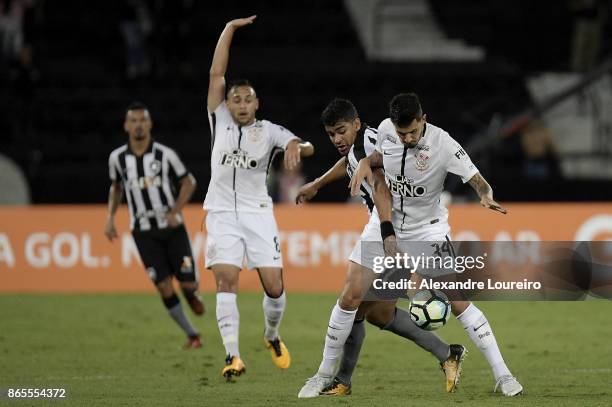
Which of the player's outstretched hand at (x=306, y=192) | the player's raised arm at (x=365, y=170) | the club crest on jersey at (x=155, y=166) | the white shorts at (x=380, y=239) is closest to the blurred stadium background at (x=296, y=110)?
the club crest on jersey at (x=155, y=166)

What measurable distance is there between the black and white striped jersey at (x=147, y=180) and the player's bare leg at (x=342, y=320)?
13.2ft

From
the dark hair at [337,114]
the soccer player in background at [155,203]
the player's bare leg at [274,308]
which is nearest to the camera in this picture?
the dark hair at [337,114]

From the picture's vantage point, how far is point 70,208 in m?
17.4

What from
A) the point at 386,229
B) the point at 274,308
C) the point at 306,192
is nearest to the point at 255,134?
the point at 306,192

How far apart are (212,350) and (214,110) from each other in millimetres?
2684

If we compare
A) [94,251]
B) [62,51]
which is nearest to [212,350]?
[94,251]

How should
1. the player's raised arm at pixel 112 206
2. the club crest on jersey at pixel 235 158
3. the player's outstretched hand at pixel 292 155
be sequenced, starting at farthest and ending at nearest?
the player's raised arm at pixel 112 206 < the club crest on jersey at pixel 235 158 < the player's outstretched hand at pixel 292 155

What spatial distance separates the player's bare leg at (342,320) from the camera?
857cm

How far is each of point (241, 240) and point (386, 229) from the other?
6.98ft

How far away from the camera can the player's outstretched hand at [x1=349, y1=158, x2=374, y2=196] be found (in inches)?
323

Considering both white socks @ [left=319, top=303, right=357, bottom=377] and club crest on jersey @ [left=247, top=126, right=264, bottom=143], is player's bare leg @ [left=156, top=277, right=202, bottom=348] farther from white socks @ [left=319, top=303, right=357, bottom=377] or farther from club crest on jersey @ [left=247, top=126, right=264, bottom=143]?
white socks @ [left=319, top=303, right=357, bottom=377]

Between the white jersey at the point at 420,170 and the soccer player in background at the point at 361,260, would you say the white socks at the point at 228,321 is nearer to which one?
the soccer player in background at the point at 361,260

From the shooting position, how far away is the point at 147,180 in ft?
40.2

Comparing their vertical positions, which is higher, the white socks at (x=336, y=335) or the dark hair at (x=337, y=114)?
the dark hair at (x=337, y=114)
